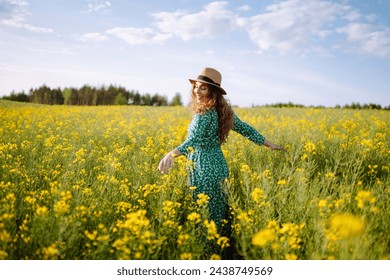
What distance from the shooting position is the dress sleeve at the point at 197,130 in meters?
2.62

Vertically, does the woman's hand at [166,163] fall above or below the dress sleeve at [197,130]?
below

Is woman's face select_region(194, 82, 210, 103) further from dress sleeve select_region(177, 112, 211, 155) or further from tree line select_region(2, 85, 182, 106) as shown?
tree line select_region(2, 85, 182, 106)

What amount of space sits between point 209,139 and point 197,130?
0.18 meters

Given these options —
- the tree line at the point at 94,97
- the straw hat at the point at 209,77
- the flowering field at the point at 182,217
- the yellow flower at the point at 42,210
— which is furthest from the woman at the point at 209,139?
the tree line at the point at 94,97

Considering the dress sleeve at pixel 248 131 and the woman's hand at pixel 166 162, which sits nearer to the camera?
the woman's hand at pixel 166 162

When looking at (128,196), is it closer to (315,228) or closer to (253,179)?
(253,179)

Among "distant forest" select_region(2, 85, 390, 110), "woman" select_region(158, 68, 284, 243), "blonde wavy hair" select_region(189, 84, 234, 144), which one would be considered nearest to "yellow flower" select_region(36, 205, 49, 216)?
"woman" select_region(158, 68, 284, 243)

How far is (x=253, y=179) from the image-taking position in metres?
2.91

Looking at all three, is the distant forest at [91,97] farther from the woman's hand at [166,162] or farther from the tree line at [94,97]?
the woman's hand at [166,162]

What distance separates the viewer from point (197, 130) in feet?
8.62

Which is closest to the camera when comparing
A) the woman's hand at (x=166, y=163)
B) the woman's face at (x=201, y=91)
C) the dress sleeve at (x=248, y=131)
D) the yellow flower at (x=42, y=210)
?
the yellow flower at (x=42, y=210)

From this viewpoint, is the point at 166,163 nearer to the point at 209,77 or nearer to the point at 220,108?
the point at 220,108

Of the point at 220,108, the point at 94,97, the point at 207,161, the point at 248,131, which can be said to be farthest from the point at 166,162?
the point at 94,97

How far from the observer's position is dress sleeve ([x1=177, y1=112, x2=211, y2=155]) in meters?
2.62
